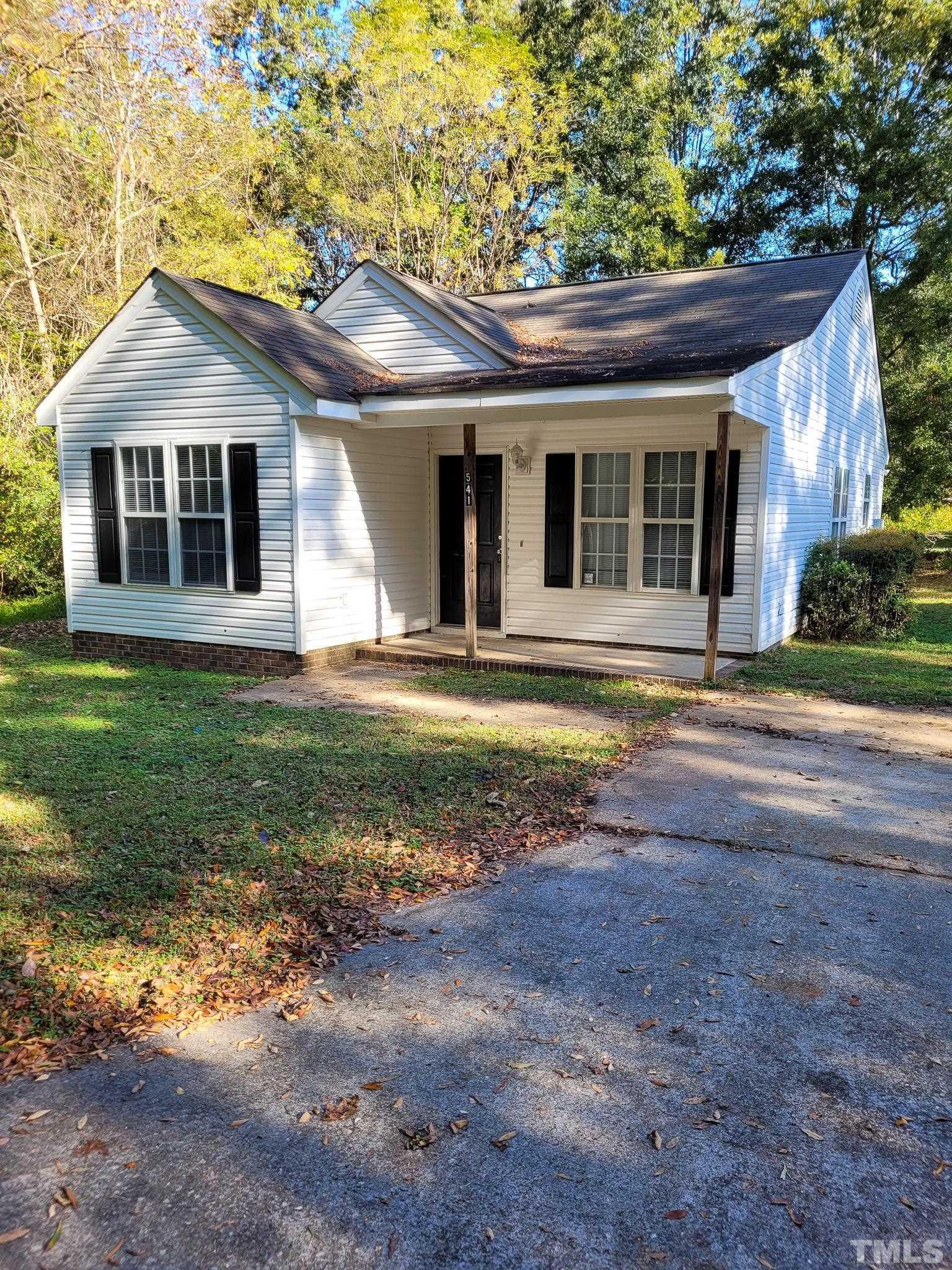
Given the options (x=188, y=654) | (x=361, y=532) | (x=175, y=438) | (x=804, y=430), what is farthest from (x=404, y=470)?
(x=804, y=430)

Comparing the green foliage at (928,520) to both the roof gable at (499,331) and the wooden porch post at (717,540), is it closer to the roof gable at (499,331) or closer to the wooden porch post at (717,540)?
the roof gable at (499,331)

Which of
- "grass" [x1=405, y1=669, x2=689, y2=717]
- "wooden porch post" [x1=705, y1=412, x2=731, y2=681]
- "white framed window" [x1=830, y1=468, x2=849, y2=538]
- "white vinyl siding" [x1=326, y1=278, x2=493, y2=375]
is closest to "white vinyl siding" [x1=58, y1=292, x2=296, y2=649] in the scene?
"grass" [x1=405, y1=669, x2=689, y2=717]

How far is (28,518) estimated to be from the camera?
1325 cm

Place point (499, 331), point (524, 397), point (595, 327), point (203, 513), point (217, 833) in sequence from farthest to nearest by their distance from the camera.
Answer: point (595, 327), point (499, 331), point (203, 513), point (524, 397), point (217, 833)

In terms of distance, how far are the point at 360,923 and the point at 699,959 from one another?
4.66 ft

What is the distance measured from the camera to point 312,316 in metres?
10.7

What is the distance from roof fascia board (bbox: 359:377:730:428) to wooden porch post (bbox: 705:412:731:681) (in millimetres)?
492

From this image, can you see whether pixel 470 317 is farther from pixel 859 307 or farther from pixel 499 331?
pixel 859 307

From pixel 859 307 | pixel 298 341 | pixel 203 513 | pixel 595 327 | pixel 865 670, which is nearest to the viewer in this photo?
pixel 865 670

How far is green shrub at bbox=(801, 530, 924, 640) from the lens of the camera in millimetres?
10766

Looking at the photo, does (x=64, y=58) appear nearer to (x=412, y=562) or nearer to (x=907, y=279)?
(x=412, y=562)

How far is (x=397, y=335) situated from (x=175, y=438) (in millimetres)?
3017

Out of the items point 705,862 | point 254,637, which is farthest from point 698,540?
point 705,862

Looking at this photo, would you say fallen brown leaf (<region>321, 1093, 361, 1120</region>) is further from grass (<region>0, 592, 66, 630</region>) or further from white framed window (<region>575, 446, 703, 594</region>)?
grass (<region>0, 592, 66, 630</region>)
